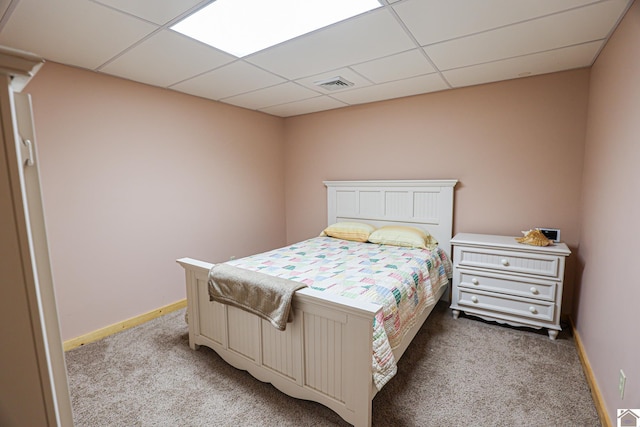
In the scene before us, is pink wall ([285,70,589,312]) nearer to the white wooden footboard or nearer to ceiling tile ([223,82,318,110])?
ceiling tile ([223,82,318,110])

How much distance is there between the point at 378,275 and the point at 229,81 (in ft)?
6.93

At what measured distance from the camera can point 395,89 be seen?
3.08m

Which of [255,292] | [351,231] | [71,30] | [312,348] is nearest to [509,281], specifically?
[351,231]

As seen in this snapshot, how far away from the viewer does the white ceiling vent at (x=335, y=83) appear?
2.75 metres

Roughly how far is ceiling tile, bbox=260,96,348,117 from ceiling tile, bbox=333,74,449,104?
0.17m

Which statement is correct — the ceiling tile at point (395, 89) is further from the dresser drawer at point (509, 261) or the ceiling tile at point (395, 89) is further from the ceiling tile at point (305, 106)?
the dresser drawer at point (509, 261)

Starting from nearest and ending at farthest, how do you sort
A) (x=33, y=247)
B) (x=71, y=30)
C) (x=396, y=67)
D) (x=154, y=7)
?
(x=33, y=247) < (x=154, y=7) < (x=71, y=30) < (x=396, y=67)

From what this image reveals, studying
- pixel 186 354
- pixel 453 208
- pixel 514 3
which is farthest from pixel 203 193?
pixel 514 3

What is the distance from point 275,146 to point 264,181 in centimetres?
54

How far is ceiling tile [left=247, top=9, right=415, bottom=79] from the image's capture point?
5.92 ft

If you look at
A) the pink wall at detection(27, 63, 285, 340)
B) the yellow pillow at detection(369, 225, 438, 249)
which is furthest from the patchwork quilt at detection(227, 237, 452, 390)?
the pink wall at detection(27, 63, 285, 340)

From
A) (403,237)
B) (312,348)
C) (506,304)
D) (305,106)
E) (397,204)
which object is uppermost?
(305,106)

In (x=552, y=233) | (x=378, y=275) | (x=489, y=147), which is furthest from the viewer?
(x=489, y=147)

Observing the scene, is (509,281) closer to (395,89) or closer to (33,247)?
(395,89)
